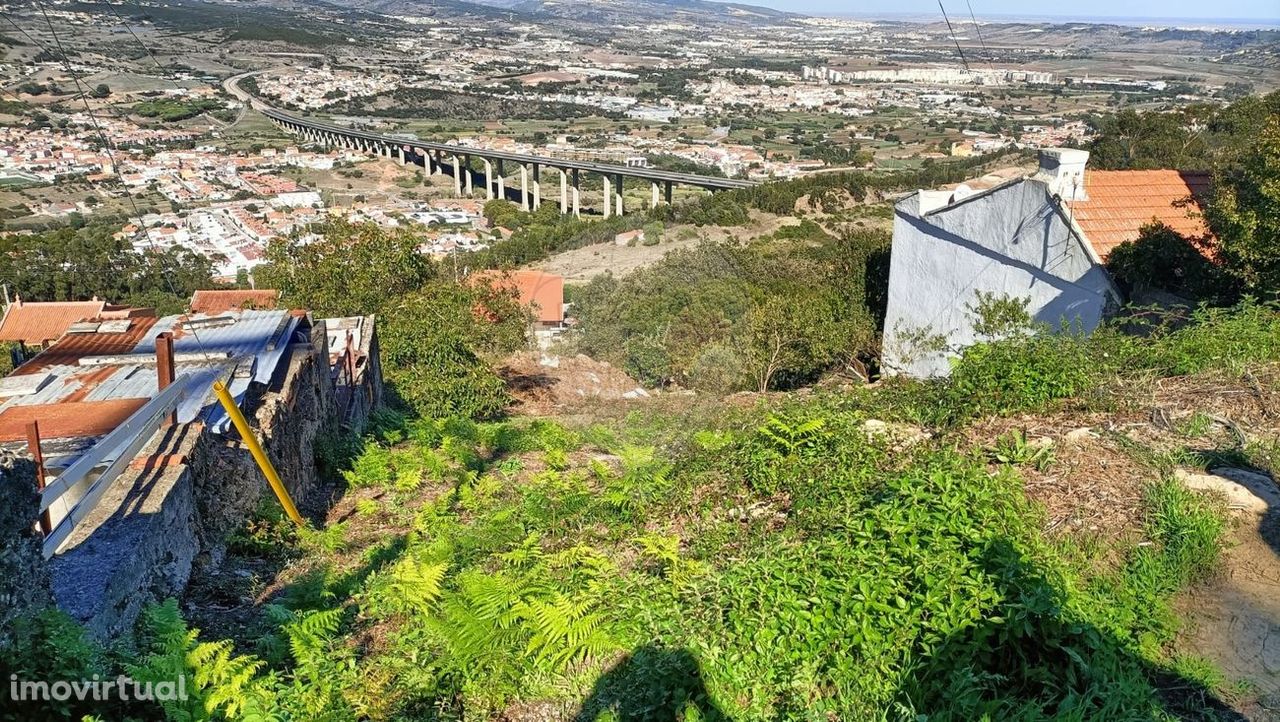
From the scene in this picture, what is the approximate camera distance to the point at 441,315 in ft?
47.7

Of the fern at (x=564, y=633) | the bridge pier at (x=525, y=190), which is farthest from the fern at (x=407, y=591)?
the bridge pier at (x=525, y=190)

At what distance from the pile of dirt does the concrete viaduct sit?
3940 centimetres

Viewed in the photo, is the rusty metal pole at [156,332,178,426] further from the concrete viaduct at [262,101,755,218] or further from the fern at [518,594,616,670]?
the concrete viaduct at [262,101,755,218]

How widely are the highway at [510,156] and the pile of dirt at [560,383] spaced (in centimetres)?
3931

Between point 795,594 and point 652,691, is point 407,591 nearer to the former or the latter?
point 652,691

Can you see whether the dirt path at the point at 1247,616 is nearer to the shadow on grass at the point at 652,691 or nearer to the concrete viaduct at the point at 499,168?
the shadow on grass at the point at 652,691

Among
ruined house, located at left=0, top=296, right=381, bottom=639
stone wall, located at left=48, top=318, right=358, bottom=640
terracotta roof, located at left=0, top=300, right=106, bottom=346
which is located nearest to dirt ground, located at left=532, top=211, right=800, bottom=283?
terracotta roof, located at left=0, top=300, right=106, bottom=346

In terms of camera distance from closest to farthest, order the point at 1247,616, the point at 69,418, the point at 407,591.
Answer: the point at 1247,616, the point at 407,591, the point at 69,418

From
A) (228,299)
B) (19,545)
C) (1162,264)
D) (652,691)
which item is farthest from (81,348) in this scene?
(1162,264)

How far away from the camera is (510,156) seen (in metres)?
68.2

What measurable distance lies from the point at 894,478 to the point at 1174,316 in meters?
5.07

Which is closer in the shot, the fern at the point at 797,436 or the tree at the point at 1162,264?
the fern at the point at 797,436

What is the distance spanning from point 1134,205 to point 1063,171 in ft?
5.84

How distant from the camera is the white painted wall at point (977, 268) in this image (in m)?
A: 12.1
